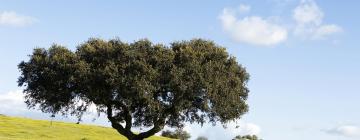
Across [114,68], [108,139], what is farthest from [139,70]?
[108,139]

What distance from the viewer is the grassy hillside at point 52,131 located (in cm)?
8610

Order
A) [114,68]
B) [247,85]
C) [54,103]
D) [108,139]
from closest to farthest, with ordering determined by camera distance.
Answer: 1. [114,68]
2. [54,103]
3. [247,85]
4. [108,139]

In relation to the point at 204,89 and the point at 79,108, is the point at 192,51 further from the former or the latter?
the point at 79,108

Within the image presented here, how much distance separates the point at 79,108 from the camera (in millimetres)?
60656

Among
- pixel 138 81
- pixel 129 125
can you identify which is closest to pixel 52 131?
pixel 129 125

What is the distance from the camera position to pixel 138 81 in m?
54.7

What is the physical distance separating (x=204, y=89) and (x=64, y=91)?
562 inches

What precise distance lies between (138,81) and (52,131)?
4466 centimetres

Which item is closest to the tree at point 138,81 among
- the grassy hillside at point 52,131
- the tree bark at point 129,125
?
the tree bark at point 129,125

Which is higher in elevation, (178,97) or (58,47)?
(58,47)

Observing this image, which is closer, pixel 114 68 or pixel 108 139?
pixel 114 68

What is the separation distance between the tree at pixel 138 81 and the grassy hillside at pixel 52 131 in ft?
78.3

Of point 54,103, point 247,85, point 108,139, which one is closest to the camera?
point 54,103

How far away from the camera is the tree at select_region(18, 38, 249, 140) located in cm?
5572
